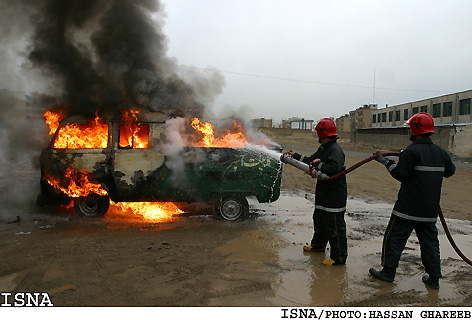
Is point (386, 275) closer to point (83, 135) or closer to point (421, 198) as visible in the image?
point (421, 198)

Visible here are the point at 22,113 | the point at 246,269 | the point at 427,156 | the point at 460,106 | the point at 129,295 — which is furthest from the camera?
the point at 460,106

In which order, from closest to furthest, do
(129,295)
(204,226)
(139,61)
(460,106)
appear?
1. (129,295)
2. (204,226)
3. (139,61)
4. (460,106)

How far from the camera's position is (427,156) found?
3.56m

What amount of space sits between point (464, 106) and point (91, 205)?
3223cm

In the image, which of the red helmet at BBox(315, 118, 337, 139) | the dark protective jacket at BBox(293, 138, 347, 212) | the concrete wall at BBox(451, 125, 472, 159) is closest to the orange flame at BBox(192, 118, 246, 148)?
the red helmet at BBox(315, 118, 337, 139)

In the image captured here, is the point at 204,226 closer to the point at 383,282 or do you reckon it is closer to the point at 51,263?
the point at 51,263

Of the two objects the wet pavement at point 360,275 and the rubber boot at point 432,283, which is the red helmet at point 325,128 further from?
the rubber boot at point 432,283

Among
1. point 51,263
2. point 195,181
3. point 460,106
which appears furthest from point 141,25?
point 460,106

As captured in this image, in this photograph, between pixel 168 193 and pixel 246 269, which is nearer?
pixel 246 269

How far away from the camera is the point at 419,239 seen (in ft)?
12.1

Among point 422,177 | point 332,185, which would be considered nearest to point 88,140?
point 332,185

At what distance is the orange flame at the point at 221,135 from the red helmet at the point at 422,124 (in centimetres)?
356

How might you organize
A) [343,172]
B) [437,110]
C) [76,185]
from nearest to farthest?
[343,172] < [76,185] < [437,110]

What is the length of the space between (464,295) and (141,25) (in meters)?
8.72
